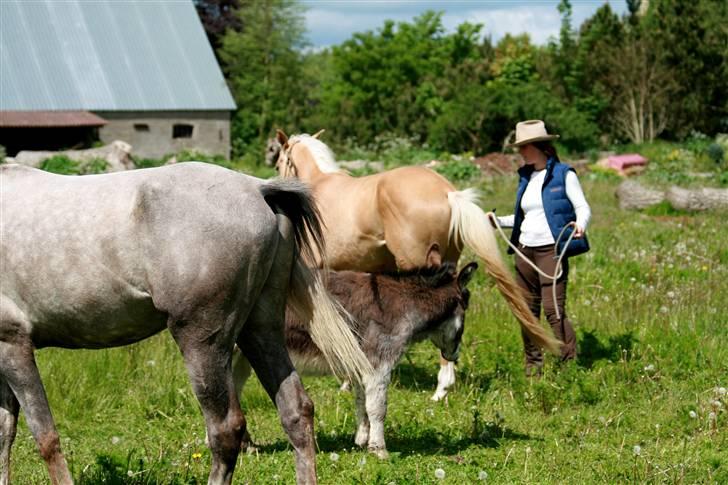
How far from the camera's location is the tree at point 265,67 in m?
43.8

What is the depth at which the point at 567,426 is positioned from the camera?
617cm

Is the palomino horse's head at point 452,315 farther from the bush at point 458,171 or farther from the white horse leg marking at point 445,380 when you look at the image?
the bush at point 458,171

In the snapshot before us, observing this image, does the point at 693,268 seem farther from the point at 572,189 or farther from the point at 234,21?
the point at 234,21

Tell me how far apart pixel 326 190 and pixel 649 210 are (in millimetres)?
10060

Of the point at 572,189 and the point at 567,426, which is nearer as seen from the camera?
the point at 567,426

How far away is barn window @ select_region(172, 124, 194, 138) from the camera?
1464 inches

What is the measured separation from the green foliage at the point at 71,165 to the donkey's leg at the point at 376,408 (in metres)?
21.9

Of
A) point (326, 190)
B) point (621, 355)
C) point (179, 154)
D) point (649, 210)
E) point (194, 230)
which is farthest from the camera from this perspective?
point (179, 154)

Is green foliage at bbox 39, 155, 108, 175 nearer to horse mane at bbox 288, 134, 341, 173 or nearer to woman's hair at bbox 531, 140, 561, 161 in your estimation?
horse mane at bbox 288, 134, 341, 173

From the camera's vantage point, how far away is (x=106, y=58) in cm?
3531

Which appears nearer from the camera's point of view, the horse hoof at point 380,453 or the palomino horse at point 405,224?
the horse hoof at point 380,453

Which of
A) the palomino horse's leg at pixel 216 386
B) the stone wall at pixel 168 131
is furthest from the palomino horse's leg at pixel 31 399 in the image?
the stone wall at pixel 168 131

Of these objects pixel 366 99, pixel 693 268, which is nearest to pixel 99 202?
pixel 693 268

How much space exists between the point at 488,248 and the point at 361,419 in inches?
79.4
